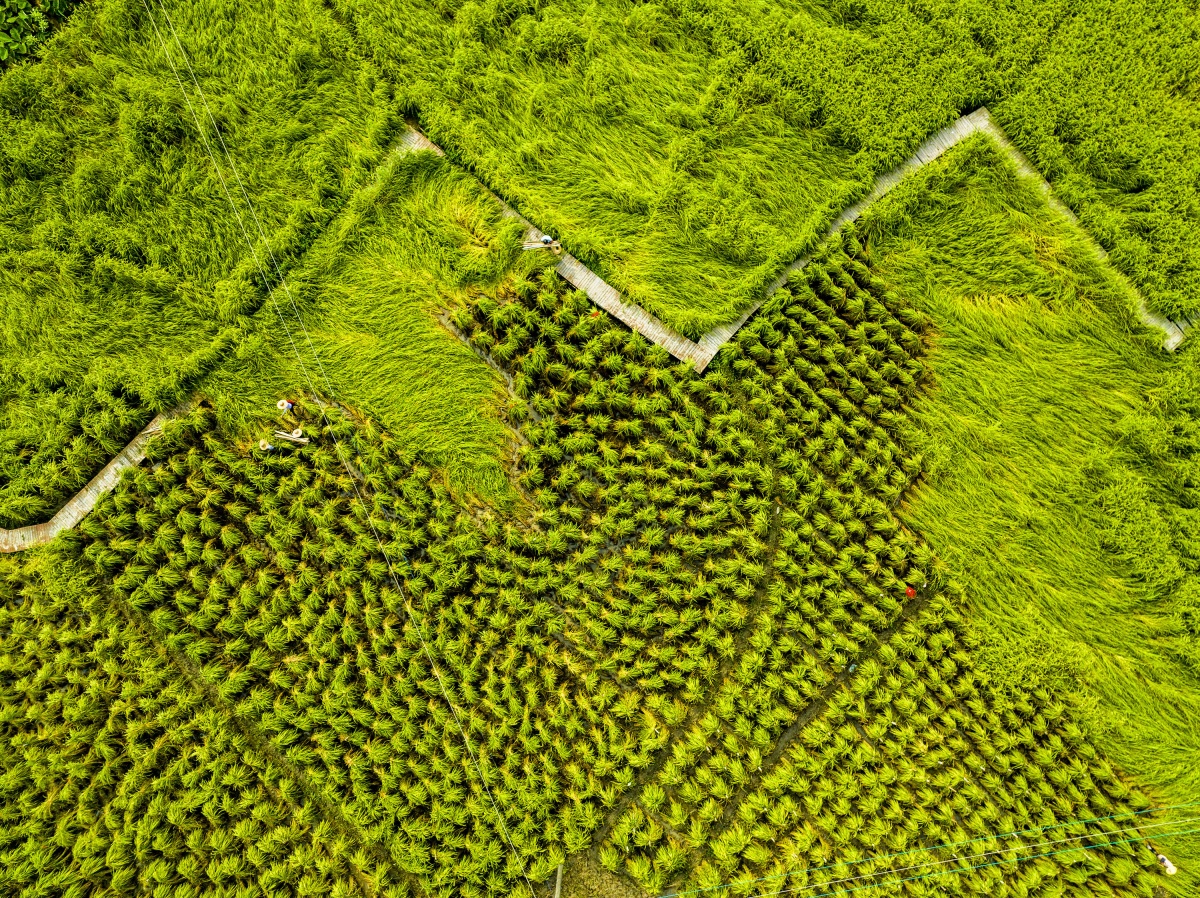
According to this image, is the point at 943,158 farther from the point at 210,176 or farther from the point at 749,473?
the point at 210,176

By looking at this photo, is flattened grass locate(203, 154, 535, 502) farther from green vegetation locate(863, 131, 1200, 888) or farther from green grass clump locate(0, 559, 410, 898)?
green vegetation locate(863, 131, 1200, 888)

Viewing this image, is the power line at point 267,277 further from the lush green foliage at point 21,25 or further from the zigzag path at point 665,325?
the zigzag path at point 665,325

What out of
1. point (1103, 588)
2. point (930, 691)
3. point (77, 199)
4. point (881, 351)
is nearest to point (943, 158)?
point (881, 351)

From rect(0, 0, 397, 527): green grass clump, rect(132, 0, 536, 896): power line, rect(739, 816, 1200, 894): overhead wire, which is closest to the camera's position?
rect(739, 816, 1200, 894): overhead wire

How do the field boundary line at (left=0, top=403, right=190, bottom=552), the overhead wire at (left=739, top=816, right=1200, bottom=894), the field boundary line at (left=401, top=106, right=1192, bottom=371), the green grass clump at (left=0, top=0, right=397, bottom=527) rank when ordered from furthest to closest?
1. the field boundary line at (left=401, top=106, right=1192, bottom=371)
2. the green grass clump at (left=0, top=0, right=397, bottom=527)
3. the field boundary line at (left=0, top=403, right=190, bottom=552)
4. the overhead wire at (left=739, top=816, right=1200, bottom=894)

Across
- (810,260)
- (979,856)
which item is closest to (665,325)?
(810,260)

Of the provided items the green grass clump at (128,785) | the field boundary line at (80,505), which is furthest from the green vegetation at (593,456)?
the field boundary line at (80,505)

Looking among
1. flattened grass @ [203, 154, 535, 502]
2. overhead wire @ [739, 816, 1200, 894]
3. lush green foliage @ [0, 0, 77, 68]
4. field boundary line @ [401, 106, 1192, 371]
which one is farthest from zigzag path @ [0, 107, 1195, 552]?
overhead wire @ [739, 816, 1200, 894]

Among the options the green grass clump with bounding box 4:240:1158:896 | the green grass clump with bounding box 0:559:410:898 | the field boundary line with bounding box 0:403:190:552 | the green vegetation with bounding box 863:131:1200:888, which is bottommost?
the green grass clump with bounding box 0:559:410:898

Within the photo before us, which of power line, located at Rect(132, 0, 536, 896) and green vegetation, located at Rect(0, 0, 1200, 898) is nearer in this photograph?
green vegetation, located at Rect(0, 0, 1200, 898)
